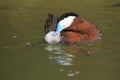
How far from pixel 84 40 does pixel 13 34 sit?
2.95 meters

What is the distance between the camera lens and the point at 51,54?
40.3 ft

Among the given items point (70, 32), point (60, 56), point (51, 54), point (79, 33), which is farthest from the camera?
point (79, 33)

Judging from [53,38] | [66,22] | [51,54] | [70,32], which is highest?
[66,22]

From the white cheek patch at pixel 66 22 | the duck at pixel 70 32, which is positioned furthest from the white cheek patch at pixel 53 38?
the white cheek patch at pixel 66 22

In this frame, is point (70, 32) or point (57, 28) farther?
point (57, 28)

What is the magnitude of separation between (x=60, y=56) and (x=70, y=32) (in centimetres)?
152

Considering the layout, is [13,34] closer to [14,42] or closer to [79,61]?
[14,42]

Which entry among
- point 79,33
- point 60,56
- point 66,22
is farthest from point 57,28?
point 60,56

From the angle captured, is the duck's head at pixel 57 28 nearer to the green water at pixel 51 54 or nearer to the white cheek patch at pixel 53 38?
the white cheek patch at pixel 53 38

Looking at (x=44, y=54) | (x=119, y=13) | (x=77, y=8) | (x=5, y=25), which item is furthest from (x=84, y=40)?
(x=77, y=8)

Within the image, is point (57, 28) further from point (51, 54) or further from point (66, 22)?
point (51, 54)

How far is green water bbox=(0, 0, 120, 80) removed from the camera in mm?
10242

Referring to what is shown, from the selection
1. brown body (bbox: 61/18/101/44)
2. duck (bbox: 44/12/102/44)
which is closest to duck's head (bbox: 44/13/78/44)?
duck (bbox: 44/12/102/44)

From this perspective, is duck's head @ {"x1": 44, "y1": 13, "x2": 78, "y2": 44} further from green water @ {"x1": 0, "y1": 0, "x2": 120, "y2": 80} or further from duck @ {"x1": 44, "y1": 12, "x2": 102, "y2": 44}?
green water @ {"x1": 0, "y1": 0, "x2": 120, "y2": 80}
